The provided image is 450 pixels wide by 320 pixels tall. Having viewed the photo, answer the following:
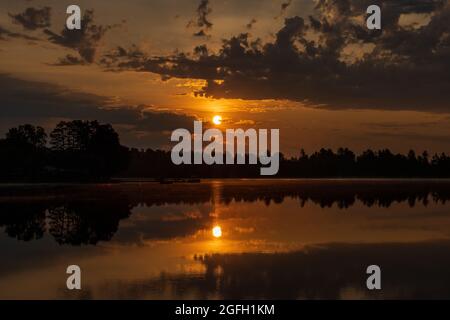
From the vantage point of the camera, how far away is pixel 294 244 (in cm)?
3362

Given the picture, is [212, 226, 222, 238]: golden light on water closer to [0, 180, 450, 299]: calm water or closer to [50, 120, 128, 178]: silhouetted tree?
[0, 180, 450, 299]: calm water

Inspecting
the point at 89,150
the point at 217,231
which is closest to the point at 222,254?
the point at 217,231

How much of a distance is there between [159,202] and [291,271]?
44.6 meters

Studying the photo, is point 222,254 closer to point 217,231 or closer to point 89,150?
point 217,231

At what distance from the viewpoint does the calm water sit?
72.9 ft

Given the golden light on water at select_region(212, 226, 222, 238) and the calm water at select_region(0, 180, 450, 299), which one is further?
the golden light on water at select_region(212, 226, 222, 238)

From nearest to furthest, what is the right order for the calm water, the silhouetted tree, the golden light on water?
the calm water
the golden light on water
the silhouetted tree

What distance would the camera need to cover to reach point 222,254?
98.6 ft

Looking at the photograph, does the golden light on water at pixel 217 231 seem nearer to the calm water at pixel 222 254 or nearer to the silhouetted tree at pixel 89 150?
the calm water at pixel 222 254

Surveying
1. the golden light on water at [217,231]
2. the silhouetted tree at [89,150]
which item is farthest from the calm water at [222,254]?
the silhouetted tree at [89,150]

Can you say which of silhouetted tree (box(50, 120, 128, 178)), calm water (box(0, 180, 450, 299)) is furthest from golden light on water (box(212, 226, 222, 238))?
silhouetted tree (box(50, 120, 128, 178))

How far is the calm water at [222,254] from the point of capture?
22234 mm

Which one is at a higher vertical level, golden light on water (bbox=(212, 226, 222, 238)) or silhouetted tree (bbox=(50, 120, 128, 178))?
silhouetted tree (bbox=(50, 120, 128, 178))
